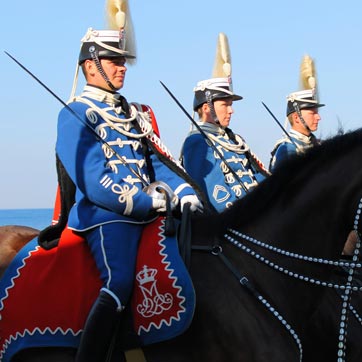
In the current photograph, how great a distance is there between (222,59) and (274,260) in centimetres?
435

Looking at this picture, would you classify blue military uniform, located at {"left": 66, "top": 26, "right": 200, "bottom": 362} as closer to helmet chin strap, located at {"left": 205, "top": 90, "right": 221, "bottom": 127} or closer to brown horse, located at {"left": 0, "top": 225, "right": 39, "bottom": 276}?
brown horse, located at {"left": 0, "top": 225, "right": 39, "bottom": 276}

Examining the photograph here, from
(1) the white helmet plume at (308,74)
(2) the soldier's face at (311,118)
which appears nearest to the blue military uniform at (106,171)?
(2) the soldier's face at (311,118)

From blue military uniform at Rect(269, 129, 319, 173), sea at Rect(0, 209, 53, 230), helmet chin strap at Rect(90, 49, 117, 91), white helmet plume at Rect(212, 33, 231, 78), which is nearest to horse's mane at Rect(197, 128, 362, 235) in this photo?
helmet chin strap at Rect(90, 49, 117, 91)

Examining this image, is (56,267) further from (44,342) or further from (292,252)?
(292,252)

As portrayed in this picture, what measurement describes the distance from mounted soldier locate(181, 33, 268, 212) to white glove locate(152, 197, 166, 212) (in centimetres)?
222

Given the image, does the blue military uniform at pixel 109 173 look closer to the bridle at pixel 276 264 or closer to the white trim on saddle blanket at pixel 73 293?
the white trim on saddle blanket at pixel 73 293

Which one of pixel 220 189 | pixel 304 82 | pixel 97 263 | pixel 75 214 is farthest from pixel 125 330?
pixel 304 82

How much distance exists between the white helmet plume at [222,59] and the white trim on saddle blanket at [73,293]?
12.5 feet

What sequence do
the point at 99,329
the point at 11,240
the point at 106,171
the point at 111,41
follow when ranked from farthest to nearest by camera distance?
the point at 11,240
the point at 111,41
the point at 106,171
the point at 99,329

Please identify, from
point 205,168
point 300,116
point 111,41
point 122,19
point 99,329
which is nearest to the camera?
point 99,329

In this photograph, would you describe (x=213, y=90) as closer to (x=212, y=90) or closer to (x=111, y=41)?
(x=212, y=90)

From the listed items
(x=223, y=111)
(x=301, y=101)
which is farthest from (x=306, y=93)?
(x=223, y=111)

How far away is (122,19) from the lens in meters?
6.16

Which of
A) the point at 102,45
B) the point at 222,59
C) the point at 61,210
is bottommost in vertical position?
the point at 61,210
